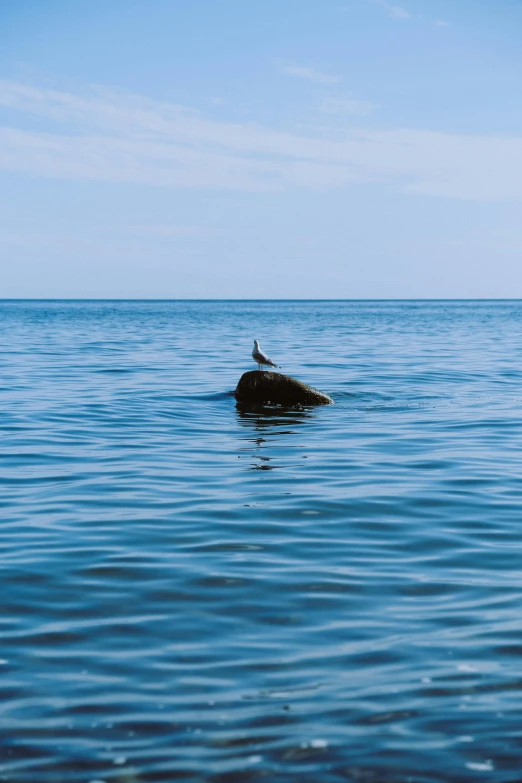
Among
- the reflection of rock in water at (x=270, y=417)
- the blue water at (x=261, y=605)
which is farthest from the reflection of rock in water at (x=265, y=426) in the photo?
the blue water at (x=261, y=605)

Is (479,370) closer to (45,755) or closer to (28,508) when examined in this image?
(28,508)

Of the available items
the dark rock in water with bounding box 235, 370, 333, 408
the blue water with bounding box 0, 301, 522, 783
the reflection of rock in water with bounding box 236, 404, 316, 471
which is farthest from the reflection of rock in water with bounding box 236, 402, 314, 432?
the blue water with bounding box 0, 301, 522, 783

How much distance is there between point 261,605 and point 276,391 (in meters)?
11.1

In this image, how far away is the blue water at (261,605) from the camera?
14.9 ft

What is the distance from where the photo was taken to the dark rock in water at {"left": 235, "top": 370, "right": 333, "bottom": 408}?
17203 mm

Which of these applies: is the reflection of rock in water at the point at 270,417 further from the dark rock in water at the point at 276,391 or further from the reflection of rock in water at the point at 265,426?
the dark rock in water at the point at 276,391

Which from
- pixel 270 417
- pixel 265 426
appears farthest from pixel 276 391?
pixel 265 426

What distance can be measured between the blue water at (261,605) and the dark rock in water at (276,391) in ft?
8.15

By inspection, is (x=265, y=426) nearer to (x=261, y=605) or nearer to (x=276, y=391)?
(x=276, y=391)

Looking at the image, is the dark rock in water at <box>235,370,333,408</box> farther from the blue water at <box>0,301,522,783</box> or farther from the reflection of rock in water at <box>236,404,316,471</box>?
the blue water at <box>0,301,522,783</box>

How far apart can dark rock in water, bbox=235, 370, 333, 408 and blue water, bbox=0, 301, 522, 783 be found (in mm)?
2484

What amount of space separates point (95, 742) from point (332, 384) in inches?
687

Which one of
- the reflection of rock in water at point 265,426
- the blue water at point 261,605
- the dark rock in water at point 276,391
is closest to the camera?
the blue water at point 261,605

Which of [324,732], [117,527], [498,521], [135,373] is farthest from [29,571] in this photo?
[135,373]
